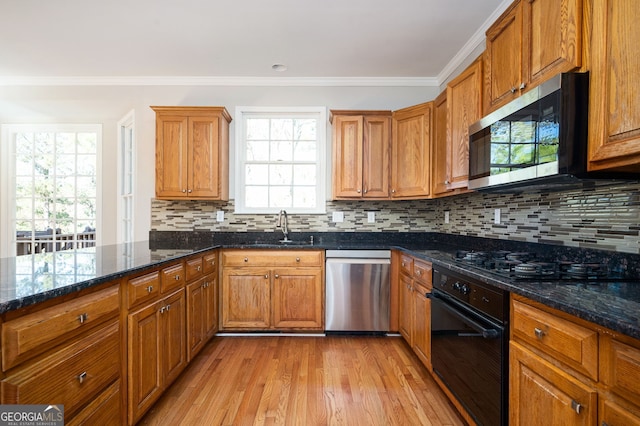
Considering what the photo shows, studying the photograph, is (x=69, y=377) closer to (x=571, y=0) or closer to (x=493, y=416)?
(x=493, y=416)

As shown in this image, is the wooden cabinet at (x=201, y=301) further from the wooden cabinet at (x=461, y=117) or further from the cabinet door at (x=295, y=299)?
the wooden cabinet at (x=461, y=117)

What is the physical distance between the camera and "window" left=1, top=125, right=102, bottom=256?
3777 mm

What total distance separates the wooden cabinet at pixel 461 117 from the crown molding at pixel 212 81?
46.0 inches

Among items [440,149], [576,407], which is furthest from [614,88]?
[440,149]

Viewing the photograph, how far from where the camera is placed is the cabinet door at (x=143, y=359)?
1.59 meters

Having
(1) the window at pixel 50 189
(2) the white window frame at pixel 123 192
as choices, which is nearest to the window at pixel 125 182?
(2) the white window frame at pixel 123 192

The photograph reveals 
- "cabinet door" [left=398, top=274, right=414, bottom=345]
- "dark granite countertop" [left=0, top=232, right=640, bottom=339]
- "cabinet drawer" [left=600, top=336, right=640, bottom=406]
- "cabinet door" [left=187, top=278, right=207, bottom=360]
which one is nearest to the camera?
"cabinet drawer" [left=600, top=336, right=640, bottom=406]

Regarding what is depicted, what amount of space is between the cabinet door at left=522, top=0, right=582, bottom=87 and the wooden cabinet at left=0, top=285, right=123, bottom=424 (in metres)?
2.23

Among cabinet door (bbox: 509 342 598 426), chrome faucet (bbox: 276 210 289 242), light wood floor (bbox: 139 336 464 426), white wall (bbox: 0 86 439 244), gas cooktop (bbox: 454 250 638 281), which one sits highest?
white wall (bbox: 0 86 439 244)

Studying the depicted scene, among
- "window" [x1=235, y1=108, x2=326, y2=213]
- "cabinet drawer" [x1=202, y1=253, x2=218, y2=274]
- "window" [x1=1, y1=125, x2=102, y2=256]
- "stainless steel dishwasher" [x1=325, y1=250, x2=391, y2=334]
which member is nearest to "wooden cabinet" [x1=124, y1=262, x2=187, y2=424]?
"cabinet drawer" [x1=202, y1=253, x2=218, y2=274]

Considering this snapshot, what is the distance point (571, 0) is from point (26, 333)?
2.38 meters

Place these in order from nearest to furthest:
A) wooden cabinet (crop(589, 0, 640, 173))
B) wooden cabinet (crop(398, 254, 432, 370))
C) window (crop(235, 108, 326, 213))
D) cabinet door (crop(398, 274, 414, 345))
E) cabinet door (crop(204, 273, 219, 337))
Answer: wooden cabinet (crop(589, 0, 640, 173)) < wooden cabinet (crop(398, 254, 432, 370)) < cabinet door (crop(398, 274, 414, 345)) < cabinet door (crop(204, 273, 219, 337)) < window (crop(235, 108, 326, 213))

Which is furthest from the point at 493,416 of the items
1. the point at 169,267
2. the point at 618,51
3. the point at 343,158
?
the point at 343,158

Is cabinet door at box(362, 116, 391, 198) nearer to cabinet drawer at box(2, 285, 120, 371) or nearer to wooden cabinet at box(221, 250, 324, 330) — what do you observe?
wooden cabinet at box(221, 250, 324, 330)
